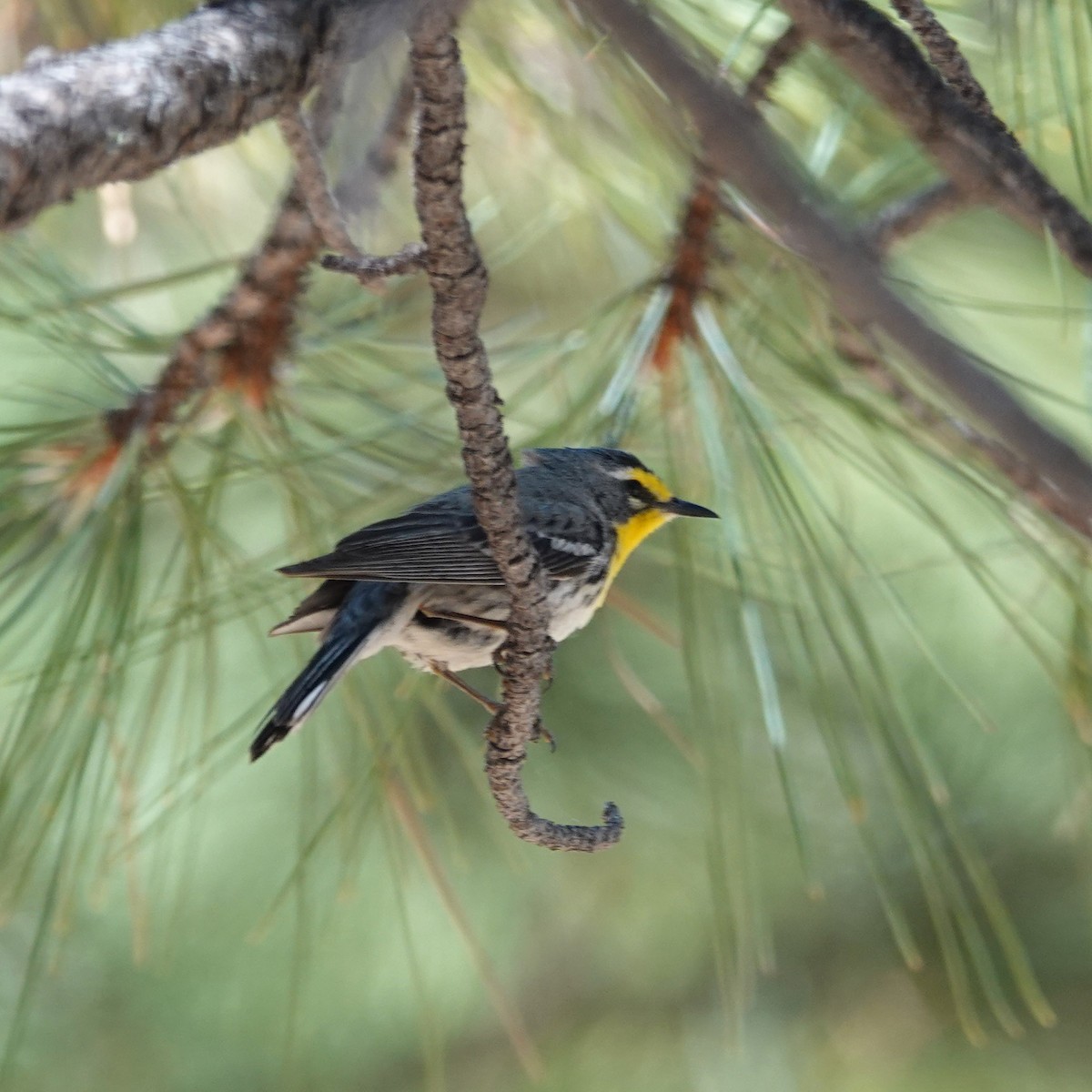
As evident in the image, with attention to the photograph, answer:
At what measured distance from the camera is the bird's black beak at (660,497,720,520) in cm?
185

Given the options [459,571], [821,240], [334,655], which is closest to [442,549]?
[459,571]

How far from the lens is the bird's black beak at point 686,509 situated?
73.0 inches

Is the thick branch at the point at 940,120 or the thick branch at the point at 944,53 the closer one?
the thick branch at the point at 940,120

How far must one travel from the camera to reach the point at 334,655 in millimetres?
1532

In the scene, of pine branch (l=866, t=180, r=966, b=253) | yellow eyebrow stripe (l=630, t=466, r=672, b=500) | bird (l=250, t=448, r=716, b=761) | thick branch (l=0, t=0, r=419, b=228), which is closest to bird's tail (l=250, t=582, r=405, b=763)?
bird (l=250, t=448, r=716, b=761)

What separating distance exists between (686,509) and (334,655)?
1.88 ft

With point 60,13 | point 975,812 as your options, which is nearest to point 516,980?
point 975,812

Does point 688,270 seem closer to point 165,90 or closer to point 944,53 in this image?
point 944,53

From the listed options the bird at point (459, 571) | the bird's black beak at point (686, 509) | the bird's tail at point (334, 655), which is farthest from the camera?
the bird's black beak at point (686, 509)

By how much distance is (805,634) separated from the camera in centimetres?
155

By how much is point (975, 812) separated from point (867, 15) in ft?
6.04

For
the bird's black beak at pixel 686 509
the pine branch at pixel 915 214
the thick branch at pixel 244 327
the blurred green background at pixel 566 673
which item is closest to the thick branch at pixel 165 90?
the blurred green background at pixel 566 673

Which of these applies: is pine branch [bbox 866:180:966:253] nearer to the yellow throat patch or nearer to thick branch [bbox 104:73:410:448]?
the yellow throat patch

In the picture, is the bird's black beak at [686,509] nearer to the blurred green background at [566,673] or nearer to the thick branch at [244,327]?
the blurred green background at [566,673]
